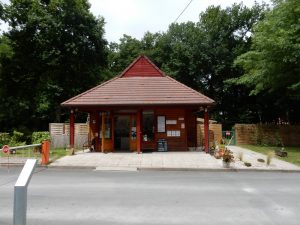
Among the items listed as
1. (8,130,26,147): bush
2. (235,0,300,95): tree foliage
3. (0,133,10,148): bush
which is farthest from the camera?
(8,130,26,147): bush

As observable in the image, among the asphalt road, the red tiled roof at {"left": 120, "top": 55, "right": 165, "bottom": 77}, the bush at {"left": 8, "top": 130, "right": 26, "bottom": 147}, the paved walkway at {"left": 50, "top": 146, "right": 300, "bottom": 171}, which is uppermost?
the red tiled roof at {"left": 120, "top": 55, "right": 165, "bottom": 77}

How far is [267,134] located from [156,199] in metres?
25.4

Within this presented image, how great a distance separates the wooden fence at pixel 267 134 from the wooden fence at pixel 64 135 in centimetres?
1246

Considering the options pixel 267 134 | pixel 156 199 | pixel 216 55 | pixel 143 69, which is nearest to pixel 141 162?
pixel 156 199

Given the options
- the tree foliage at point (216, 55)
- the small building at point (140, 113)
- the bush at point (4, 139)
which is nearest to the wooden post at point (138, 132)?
the small building at point (140, 113)

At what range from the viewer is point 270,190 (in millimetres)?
11445

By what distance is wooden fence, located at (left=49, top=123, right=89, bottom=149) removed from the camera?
28297 mm

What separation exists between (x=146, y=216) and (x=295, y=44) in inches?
836

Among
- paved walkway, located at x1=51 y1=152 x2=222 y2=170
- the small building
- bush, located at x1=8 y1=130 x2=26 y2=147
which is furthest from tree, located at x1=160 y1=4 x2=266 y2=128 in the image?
paved walkway, located at x1=51 y1=152 x2=222 y2=170

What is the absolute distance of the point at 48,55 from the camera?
126 ft

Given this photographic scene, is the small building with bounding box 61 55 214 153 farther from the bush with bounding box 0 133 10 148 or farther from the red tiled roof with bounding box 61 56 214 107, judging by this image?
the bush with bounding box 0 133 10 148

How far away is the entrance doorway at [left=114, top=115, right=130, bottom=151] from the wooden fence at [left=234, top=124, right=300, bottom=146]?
11388 mm

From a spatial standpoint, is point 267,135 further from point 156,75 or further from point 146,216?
point 146,216

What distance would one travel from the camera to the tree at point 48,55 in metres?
38.5
